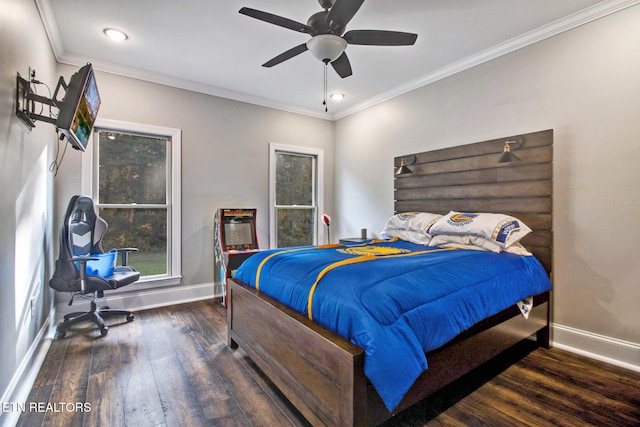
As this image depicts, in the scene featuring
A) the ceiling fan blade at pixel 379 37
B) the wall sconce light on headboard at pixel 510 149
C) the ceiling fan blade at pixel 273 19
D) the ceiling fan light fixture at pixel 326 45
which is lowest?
the wall sconce light on headboard at pixel 510 149

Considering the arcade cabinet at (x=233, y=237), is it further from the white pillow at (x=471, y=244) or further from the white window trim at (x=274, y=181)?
the white pillow at (x=471, y=244)

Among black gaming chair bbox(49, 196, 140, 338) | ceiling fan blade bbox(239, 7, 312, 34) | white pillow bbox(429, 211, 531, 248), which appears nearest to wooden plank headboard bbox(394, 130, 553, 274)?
white pillow bbox(429, 211, 531, 248)

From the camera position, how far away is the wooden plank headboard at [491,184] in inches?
108

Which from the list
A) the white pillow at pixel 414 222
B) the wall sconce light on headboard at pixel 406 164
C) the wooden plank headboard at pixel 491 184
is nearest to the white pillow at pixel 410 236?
the white pillow at pixel 414 222

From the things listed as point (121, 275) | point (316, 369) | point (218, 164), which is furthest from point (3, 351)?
point (218, 164)

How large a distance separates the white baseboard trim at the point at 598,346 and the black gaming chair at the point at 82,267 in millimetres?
4075

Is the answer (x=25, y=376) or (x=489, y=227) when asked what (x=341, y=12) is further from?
(x=25, y=376)

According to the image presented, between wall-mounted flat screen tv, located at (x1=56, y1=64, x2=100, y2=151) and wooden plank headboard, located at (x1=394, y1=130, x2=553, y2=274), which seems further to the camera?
wooden plank headboard, located at (x1=394, y1=130, x2=553, y2=274)

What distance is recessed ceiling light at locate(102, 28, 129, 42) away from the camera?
2.79 meters

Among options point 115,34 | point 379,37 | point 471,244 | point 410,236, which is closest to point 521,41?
point 379,37

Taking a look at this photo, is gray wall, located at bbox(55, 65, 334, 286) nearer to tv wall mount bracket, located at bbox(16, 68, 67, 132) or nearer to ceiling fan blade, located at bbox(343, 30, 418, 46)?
tv wall mount bracket, located at bbox(16, 68, 67, 132)

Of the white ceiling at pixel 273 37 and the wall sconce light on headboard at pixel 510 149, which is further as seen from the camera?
the wall sconce light on headboard at pixel 510 149

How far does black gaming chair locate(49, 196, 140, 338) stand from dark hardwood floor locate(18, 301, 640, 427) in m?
0.35

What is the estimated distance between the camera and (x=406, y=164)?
397 cm
